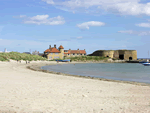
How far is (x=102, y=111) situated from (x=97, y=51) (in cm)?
12190

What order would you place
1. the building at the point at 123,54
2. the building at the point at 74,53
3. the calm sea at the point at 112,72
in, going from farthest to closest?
1. the building at the point at 123,54
2. the building at the point at 74,53
3. the calm sea at the point at 112,72

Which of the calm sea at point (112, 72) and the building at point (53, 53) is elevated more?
the building at point (53, 53)

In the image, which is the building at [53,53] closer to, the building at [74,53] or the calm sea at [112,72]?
the building at [74,53]

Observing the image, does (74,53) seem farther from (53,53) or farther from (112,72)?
(112,72)

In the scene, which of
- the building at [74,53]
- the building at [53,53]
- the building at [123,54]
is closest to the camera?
the building at [53,53]

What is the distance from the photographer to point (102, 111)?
702 centimetres

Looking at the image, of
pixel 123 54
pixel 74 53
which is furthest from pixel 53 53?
pixel 123 54

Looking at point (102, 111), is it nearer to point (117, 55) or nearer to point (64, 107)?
point (64, 107)

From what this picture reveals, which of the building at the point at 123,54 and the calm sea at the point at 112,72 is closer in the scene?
the calm sea at the point at 112,72

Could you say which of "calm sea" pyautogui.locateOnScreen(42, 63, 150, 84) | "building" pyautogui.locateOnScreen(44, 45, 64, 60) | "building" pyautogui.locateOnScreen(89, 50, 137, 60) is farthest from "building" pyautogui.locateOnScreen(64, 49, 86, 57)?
"calm sea" pyautogui.locateOnScreen(42, 63, 150, 84)

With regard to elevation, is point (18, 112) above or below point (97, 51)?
below

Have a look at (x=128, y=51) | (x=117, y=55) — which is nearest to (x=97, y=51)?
(x=117, y=55)

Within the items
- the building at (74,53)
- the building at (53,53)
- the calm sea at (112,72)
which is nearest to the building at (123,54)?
the building at (74,53)

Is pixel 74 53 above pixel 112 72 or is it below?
above
